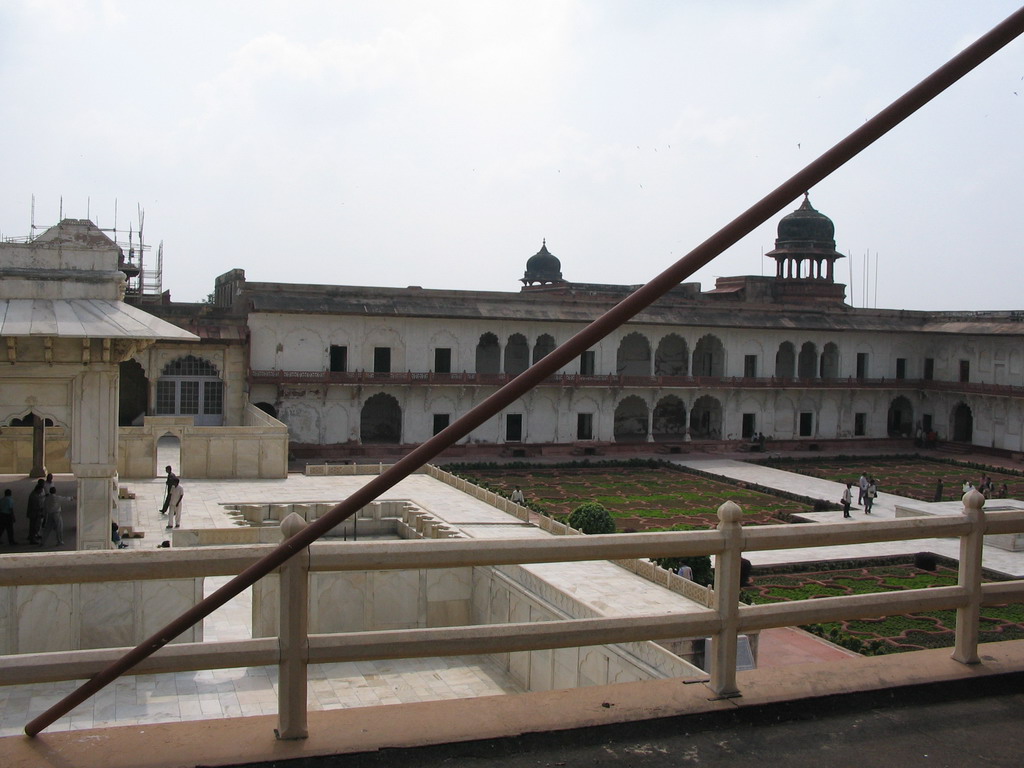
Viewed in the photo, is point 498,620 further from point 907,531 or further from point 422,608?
point 907,531

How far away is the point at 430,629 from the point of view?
300cm

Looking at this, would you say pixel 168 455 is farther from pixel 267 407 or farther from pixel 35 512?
pixel 35 512

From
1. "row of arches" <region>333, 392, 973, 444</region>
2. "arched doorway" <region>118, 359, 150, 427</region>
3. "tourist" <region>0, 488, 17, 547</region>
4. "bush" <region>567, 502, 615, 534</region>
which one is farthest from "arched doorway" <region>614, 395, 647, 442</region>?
"tourist" <region>0, 488, 17, 547</region>

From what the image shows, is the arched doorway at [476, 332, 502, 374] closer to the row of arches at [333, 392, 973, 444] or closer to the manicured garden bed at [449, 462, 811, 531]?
the row of arches at [333, 392, 973, 444]

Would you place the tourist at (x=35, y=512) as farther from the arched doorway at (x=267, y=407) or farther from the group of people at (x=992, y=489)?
the group of people at (x=992, y=489)

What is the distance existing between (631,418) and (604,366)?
3526 mm

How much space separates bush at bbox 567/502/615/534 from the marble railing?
43.1ft

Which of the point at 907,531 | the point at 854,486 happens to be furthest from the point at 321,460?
the point at 907,531

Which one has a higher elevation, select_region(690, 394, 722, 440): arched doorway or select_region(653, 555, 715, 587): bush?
select_region(690, 394, 722, 440): arched doorway

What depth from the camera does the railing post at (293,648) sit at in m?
2.88

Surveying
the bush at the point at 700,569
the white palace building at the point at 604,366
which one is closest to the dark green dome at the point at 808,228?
the white palace building at the point at 604,366

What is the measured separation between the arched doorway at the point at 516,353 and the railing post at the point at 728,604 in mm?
29663

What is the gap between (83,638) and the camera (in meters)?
11.7

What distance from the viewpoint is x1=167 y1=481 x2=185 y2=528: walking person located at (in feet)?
52.4
